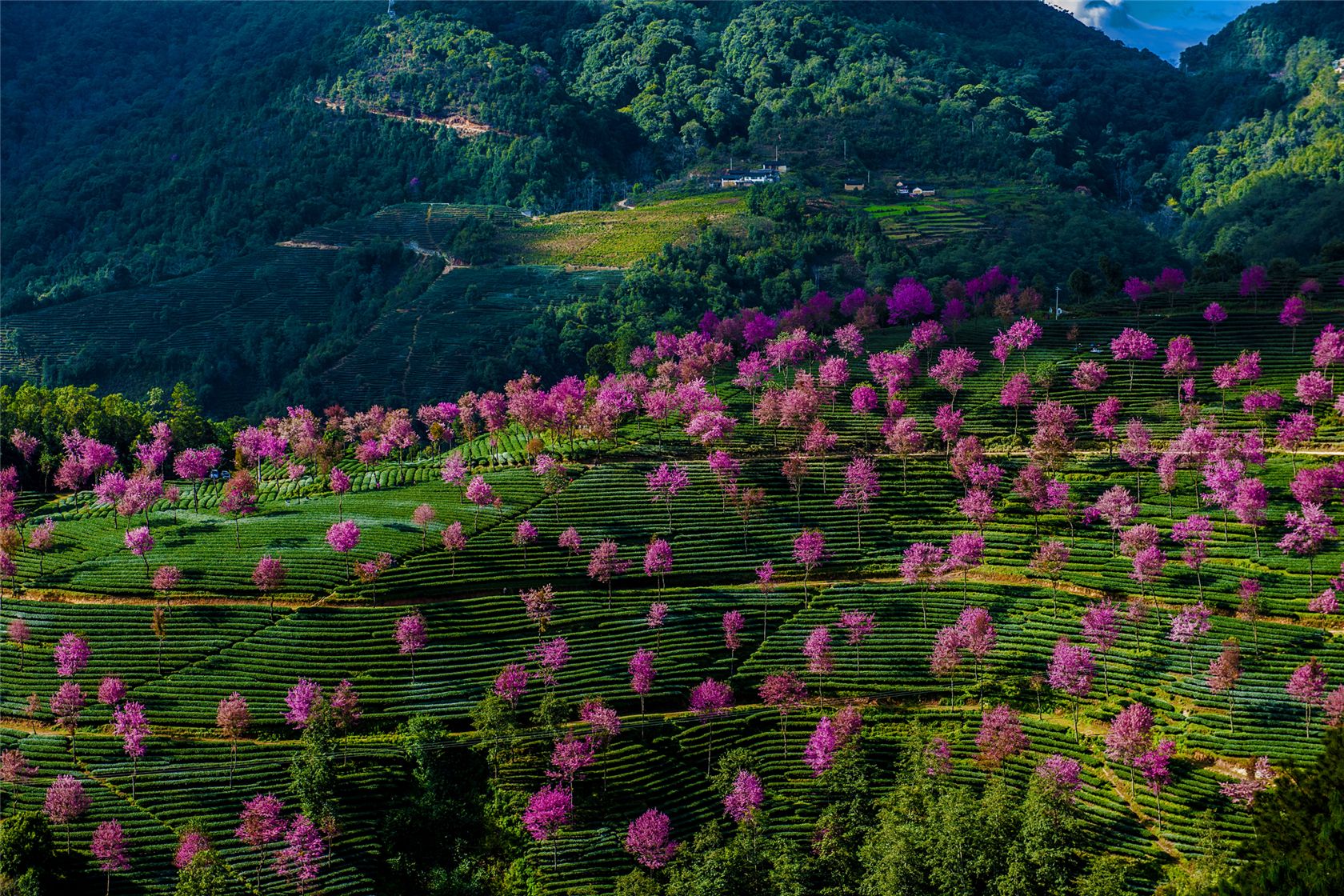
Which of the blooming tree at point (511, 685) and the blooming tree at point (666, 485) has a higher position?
the blooming tree at point (666, 485)

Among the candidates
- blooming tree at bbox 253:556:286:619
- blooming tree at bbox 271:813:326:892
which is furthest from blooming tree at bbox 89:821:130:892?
blooming tree at bbox 253:556:286:619

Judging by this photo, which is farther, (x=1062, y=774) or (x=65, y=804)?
(x=1062, y=774)

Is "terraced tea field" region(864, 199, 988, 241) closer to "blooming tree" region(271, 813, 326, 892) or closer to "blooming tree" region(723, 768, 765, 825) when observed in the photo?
"blooming tree" region(723, 768, 765, 825)

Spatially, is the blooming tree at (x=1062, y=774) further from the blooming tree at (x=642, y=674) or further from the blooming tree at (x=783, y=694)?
the blooming tree at (x=642, y=674)

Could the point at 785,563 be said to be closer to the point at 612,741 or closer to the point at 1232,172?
the point at 612,741

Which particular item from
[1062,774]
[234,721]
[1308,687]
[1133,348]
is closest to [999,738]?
[1062,774]

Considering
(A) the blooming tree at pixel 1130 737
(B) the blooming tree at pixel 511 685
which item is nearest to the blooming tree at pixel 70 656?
(B) the blooming tree at pixel 511 685

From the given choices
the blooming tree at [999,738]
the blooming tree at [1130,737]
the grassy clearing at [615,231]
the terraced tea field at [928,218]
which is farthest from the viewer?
the terraced tea field at [928,218]

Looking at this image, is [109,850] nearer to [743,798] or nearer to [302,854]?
[302,854]

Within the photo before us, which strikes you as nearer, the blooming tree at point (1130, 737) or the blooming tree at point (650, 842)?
the blooming tree at point (650, 842)
